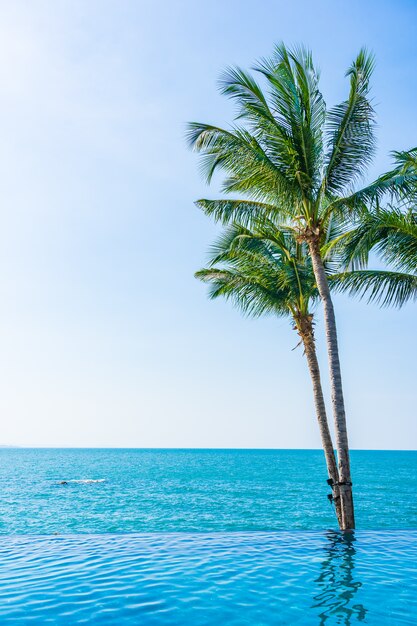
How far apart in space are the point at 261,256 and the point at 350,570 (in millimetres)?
9809

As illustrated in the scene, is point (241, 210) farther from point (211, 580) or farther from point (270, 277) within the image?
point (211, 580)

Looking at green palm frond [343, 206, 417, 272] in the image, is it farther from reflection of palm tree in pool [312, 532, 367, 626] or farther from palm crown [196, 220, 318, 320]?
reflection of palm tree in pool [312, 532, 367, 626]

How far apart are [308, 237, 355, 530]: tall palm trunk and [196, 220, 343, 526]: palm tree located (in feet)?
6.94

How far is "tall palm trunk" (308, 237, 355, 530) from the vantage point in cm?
1153

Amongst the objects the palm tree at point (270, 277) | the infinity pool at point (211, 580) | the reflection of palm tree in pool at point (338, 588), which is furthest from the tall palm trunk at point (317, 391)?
the reflection of palm tree in pool at point (338, 588)

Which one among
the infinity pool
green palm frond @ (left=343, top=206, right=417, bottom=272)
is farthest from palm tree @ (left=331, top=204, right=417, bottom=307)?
the infinity pool

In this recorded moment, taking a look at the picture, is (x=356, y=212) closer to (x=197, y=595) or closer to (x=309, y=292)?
(x=309, y=292)

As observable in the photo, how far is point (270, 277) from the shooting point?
15.6 metres

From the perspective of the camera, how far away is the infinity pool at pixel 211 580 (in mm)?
6398

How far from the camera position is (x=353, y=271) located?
13.5 m

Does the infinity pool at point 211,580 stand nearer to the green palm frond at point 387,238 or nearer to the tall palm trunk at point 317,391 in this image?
the tall palm trunk at point 317,391

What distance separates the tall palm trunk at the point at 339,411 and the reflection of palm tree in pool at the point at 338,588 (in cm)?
106

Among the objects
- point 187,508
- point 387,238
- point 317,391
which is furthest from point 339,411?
point 187,508

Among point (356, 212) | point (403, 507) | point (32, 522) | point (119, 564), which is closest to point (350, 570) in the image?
point (119, 564)
